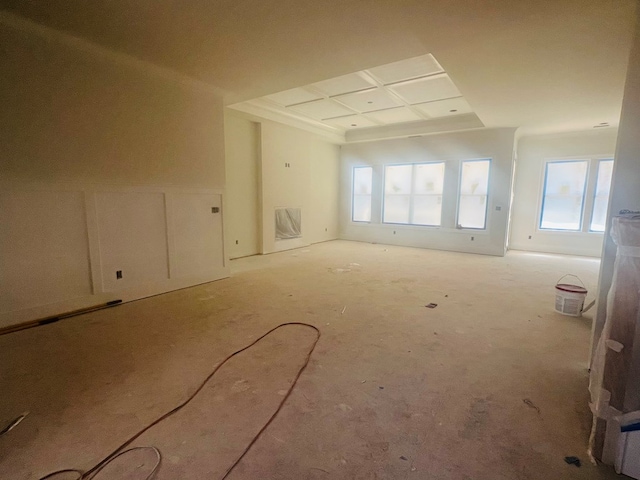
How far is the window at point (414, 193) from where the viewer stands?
7.83m

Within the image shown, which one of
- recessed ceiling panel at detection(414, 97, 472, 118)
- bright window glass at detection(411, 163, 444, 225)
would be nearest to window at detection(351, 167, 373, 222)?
bright window glass at detection(411, 163, 444, 225)

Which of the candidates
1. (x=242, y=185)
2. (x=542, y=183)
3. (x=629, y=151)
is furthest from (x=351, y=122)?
(x=629, y=151)

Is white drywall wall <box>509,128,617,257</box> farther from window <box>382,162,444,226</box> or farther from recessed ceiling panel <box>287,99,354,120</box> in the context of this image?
recessed ceiling panel <box>287,99,354,120</box>

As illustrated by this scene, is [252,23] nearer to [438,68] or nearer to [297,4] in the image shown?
[297,4]

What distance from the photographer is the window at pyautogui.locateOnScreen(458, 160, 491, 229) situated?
7.14 meters

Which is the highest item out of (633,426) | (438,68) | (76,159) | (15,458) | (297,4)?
(438,68)

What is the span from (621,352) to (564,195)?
298 inches

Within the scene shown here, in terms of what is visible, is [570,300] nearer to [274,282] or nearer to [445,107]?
[274,282]

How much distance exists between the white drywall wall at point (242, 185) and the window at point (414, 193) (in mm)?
3872

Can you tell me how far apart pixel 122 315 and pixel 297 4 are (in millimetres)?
3563

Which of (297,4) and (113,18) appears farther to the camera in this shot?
(113,18)

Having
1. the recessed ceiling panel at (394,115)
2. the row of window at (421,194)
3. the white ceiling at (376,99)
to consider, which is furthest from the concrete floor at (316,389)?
the recessed ceiling panel at (394,115)

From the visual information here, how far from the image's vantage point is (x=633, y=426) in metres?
1.38

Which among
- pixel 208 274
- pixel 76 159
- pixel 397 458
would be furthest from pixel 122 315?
pixel 397 458
